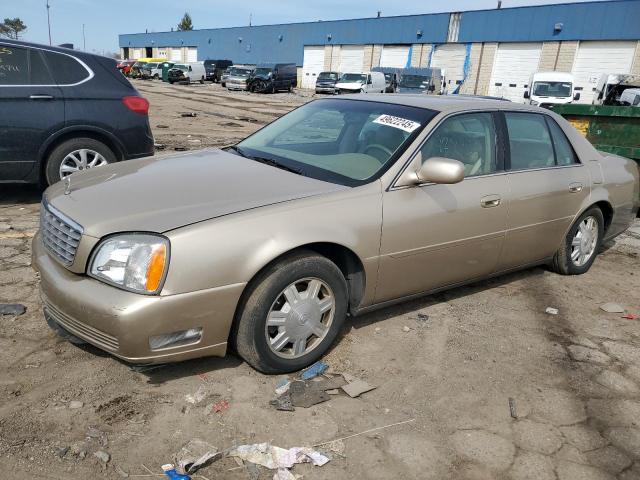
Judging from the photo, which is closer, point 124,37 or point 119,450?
point 119,450

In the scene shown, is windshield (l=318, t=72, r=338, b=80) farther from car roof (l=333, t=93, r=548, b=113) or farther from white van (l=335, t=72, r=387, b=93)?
car roof (l=333, t=93, r=548, b=113)

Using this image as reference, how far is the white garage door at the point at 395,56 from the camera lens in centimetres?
4378

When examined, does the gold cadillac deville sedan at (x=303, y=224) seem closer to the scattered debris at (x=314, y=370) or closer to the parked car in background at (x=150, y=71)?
the scattered debris at (x=314, y=370)

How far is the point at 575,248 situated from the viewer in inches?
194

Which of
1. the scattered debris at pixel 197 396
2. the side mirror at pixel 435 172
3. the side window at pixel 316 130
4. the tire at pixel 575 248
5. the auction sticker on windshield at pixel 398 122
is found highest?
the auction sticker on windshield at pixel 398 122

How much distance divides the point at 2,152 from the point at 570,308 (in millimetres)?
5560

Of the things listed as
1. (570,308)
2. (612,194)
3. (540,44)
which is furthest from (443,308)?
(540,44)

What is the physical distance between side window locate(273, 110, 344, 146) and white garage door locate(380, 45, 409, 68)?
42313 mm

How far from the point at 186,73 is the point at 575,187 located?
44.9 metres

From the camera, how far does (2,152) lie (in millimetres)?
5430

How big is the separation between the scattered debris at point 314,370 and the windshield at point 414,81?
92.8 ft

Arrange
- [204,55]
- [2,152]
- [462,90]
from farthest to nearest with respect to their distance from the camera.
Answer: [204,55] → [462,90] → [2,152]

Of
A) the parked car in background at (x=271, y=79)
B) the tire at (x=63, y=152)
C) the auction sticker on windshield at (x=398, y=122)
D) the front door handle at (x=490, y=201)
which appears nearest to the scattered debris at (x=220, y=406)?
the auction sticker on windshield at (x=398, y=122)

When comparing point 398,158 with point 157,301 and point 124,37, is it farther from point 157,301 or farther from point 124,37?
point 124,37
